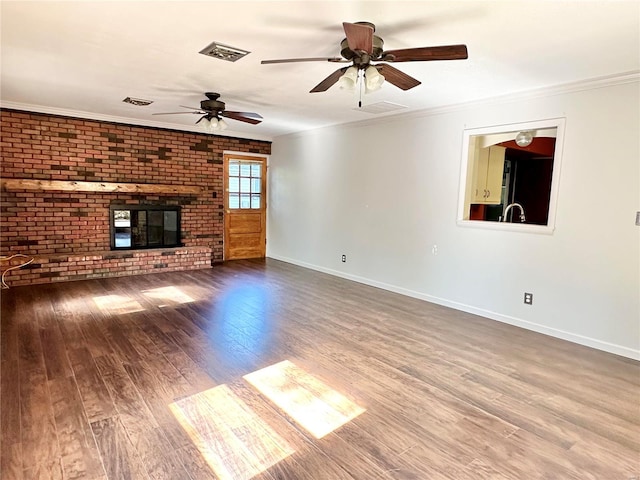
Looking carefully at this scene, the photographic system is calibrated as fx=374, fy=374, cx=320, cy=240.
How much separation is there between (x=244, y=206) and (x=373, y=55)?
532 centimetres

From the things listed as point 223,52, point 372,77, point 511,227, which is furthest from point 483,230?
point 223,52

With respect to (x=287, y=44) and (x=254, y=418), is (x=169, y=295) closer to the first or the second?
(x=254, y=418)

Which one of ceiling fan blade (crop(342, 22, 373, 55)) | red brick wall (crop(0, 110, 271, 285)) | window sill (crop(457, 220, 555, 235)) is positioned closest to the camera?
ceiling fan blade (crop(342, 22, 373, 55))

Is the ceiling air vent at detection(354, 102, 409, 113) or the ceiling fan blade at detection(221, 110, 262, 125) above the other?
the ceiling air vent at detection(354, 102, 409, 113)

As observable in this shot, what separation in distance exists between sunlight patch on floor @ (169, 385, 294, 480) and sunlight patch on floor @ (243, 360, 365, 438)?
20 centimetres

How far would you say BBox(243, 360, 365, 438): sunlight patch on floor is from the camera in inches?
86.5

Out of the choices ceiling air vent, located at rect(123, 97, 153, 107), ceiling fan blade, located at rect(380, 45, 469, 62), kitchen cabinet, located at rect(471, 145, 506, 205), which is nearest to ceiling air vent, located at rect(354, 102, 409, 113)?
kitchen cabinet, located at rect(471, 145, 506, 205)

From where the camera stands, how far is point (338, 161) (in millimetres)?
6043

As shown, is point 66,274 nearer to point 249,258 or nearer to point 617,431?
point 249,258

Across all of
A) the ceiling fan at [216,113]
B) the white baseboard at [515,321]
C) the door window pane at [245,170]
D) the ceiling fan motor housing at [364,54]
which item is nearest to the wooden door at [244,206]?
the door window pane at [245,170]

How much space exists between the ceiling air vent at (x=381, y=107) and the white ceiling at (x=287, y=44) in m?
0.16

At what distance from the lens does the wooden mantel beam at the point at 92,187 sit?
5059 millimetres

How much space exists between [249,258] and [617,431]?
6.30m

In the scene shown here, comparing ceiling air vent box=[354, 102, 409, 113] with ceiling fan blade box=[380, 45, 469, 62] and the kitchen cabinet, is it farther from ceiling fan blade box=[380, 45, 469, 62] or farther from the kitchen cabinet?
ceiling fan blade box=[380, 45, 469, 62]
